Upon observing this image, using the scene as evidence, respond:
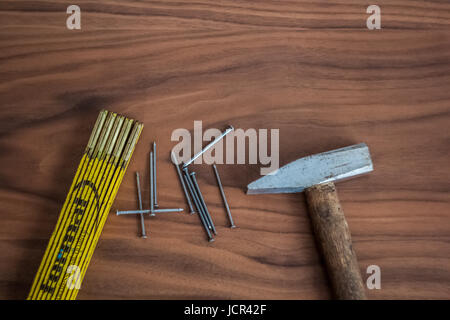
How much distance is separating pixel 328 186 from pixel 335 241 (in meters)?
0.17

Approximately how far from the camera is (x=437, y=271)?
4.07 ft

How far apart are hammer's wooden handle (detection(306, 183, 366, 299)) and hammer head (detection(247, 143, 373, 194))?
0.04 m

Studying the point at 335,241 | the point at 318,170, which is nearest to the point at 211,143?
the point at 318,170

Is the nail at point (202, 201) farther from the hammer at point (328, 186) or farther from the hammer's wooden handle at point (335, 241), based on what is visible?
the hammer's wooden handle at point (335, 241)

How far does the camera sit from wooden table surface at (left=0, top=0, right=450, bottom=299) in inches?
47.4

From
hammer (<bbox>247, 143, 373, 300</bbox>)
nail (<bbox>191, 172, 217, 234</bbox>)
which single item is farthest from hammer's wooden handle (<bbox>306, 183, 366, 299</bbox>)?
nail (<bbox>191, 172, 217, 234</bbox>)

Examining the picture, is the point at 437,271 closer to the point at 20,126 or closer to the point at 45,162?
the point at 45,162

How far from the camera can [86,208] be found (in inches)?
45.4

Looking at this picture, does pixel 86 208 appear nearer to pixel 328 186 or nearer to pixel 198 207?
pixel 198 207

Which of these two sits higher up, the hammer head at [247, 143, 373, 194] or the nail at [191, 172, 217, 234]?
the hammer head at [247, 143, 373, 194]

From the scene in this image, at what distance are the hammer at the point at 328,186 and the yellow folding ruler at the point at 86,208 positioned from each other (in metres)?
0.42

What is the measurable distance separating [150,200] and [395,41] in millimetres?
1050

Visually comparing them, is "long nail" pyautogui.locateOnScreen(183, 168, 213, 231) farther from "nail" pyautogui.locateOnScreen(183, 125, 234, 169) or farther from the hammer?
the hammer
